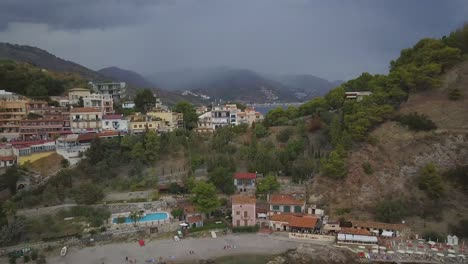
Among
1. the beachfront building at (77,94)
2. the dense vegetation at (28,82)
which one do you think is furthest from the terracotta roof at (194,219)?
the dense vegetation at (28,82)

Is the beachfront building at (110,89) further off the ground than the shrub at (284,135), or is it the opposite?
the beachfront building at (110,89)

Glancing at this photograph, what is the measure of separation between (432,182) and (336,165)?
8573 mm

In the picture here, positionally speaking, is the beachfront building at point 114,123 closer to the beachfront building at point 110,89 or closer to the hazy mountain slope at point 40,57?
the beachfront building at point 110,89

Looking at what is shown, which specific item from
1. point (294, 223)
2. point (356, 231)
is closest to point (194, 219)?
point (294, 223)

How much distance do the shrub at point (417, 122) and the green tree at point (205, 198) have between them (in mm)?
22117

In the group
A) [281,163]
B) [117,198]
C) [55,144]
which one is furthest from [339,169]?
[55,144]

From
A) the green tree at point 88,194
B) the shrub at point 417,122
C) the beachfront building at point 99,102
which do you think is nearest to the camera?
the green tree at point 88,194

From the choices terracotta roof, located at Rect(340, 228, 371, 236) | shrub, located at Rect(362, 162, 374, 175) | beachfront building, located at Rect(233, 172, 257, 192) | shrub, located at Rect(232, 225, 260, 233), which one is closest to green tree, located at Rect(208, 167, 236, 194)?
beachfront building, located at Rect(233, 172, 257, 192)

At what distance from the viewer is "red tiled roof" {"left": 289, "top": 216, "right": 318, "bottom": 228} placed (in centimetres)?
3060

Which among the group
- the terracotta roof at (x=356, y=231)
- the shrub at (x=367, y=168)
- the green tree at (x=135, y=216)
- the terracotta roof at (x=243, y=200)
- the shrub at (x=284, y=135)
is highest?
the shrub at (x=284, y=135)

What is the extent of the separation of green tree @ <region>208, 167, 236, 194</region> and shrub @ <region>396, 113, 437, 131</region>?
65.2 feet

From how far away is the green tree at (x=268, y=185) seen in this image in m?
35.4

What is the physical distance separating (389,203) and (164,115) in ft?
102

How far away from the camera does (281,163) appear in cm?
3975
